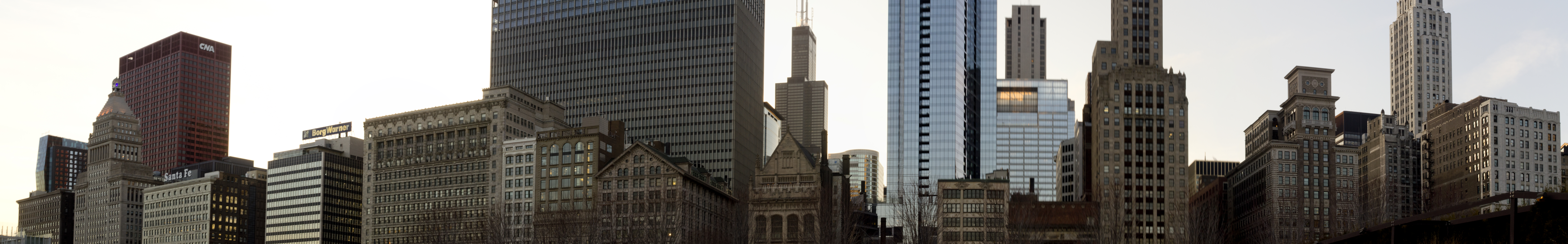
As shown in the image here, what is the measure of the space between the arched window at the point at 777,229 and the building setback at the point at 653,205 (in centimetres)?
609

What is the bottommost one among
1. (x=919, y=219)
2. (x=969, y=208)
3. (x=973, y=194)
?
(x=919, y=219)

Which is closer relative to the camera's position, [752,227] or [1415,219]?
[1415,219]

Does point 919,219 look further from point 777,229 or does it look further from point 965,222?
point 777,229

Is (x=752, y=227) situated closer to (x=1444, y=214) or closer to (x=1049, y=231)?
(x=1049, y=231)

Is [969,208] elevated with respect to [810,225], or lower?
elevated

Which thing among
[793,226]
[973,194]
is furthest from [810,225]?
[973,194]

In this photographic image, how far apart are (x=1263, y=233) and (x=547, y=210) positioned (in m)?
95.4

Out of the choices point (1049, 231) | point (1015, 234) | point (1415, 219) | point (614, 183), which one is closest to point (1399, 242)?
point (1415, 219)

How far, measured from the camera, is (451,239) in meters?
173

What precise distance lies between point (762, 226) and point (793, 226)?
169 inches

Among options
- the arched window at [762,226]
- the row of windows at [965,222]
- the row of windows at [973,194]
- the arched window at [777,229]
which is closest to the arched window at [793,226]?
the arched window at [777,229]

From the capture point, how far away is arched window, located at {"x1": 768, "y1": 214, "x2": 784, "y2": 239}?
610 feet

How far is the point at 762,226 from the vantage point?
7352 inches

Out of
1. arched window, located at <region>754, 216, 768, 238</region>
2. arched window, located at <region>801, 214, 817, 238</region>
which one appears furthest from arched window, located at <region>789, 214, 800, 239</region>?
arched window, located at <region>754, 216, 768, 238</region>
